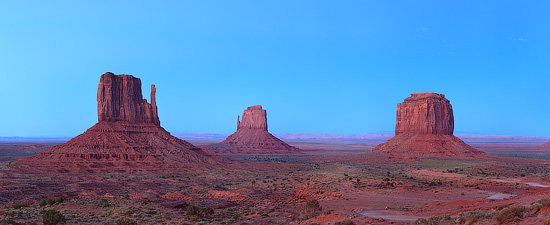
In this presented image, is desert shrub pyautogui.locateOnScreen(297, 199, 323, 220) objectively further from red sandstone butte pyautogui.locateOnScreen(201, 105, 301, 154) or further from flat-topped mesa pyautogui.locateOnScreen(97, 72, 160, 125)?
red sandstone butte pyautogui.locateOnScreen(201, 105, 301, 154)

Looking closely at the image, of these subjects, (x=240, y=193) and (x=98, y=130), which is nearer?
(x=240, y=193)

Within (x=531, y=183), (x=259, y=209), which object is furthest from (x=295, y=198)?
(x=531, y=183)

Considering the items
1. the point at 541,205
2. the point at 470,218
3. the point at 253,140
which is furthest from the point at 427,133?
the point at 470,218

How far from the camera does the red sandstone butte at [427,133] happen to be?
276 ft

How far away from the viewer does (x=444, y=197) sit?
27750 millimetres

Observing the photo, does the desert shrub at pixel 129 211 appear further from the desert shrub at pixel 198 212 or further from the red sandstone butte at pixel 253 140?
the red sandstone butte at pixel 253 140

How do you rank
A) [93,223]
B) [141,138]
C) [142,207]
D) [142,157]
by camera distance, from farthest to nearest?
[141,138] < [142,157] < [142,207] < [93,223]

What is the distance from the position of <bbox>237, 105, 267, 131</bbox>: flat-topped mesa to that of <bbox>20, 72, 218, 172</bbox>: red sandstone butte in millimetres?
68552

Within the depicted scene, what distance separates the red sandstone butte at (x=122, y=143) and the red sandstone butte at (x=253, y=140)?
158 ft

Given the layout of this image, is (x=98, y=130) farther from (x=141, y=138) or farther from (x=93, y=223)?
(x=93, y=223)

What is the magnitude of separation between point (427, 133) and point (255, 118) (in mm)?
60646

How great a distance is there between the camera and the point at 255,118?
138250 mm

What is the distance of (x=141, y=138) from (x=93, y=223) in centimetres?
4538

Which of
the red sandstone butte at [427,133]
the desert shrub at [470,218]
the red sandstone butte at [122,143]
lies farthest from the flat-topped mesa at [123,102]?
the desert shrub at [470,218]
